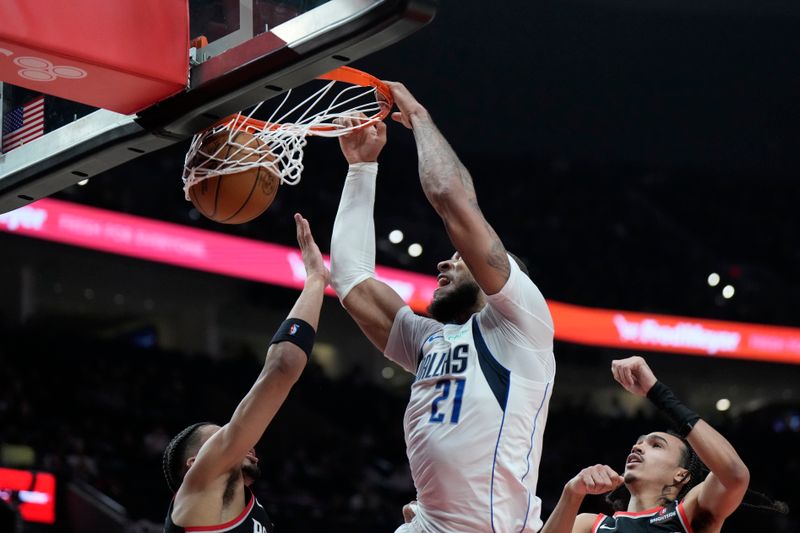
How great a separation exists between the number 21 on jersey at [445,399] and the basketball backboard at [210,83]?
1.08 metres

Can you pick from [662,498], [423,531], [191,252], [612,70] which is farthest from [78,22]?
[612,70]

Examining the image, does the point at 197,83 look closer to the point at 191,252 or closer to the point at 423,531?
the point at 423,531

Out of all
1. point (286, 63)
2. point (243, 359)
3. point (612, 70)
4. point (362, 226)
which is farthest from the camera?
point (612, 70)

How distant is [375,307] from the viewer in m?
3.91

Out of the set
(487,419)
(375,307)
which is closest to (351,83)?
(375,307)

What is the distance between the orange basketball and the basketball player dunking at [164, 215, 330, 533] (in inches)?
9.9

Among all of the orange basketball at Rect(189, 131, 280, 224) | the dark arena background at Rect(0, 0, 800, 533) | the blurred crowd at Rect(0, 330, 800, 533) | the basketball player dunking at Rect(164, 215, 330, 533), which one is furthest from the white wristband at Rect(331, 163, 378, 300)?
the dark arena background at Rect(0, 0, 800, 533)

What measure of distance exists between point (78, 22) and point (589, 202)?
16.3 meters

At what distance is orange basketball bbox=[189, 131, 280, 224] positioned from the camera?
3.49m

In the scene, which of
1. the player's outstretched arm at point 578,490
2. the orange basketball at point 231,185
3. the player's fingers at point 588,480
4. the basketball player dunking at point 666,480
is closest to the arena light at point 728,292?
the basketball player dunking at point 666,480

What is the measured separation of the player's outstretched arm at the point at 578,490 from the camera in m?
3.42

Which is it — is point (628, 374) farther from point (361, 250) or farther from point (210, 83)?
point (210, 83)

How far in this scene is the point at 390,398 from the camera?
15789 millimetres

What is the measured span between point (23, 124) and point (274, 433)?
11.3 metres
